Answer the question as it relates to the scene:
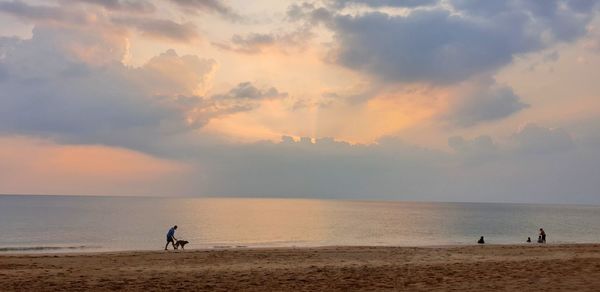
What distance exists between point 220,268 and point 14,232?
6350cm

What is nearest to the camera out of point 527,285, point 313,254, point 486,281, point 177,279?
point 527,285

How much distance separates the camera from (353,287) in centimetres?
1605

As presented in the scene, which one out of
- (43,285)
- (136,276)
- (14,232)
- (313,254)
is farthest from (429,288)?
(14,232)

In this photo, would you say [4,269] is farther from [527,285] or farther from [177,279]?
[527,285]

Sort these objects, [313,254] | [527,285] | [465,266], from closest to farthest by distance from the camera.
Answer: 1. [527,285]
2. [465,266]
3. [313,254]

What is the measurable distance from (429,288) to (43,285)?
500 inches

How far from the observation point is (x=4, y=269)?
21906mm

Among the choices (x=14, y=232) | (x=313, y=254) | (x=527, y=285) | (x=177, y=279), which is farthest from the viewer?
(x=14, y=232)

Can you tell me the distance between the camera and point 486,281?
16.5 metres

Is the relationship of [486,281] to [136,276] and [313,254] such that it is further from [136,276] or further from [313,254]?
[313,254]

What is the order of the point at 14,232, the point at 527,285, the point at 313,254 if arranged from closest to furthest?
the point at 527,285, the point at 313,254, the point at 14,232

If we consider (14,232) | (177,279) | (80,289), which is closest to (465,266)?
(177,279)

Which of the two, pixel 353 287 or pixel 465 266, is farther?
pixel 465 266

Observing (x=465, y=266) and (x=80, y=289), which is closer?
(x=80, y=289)
